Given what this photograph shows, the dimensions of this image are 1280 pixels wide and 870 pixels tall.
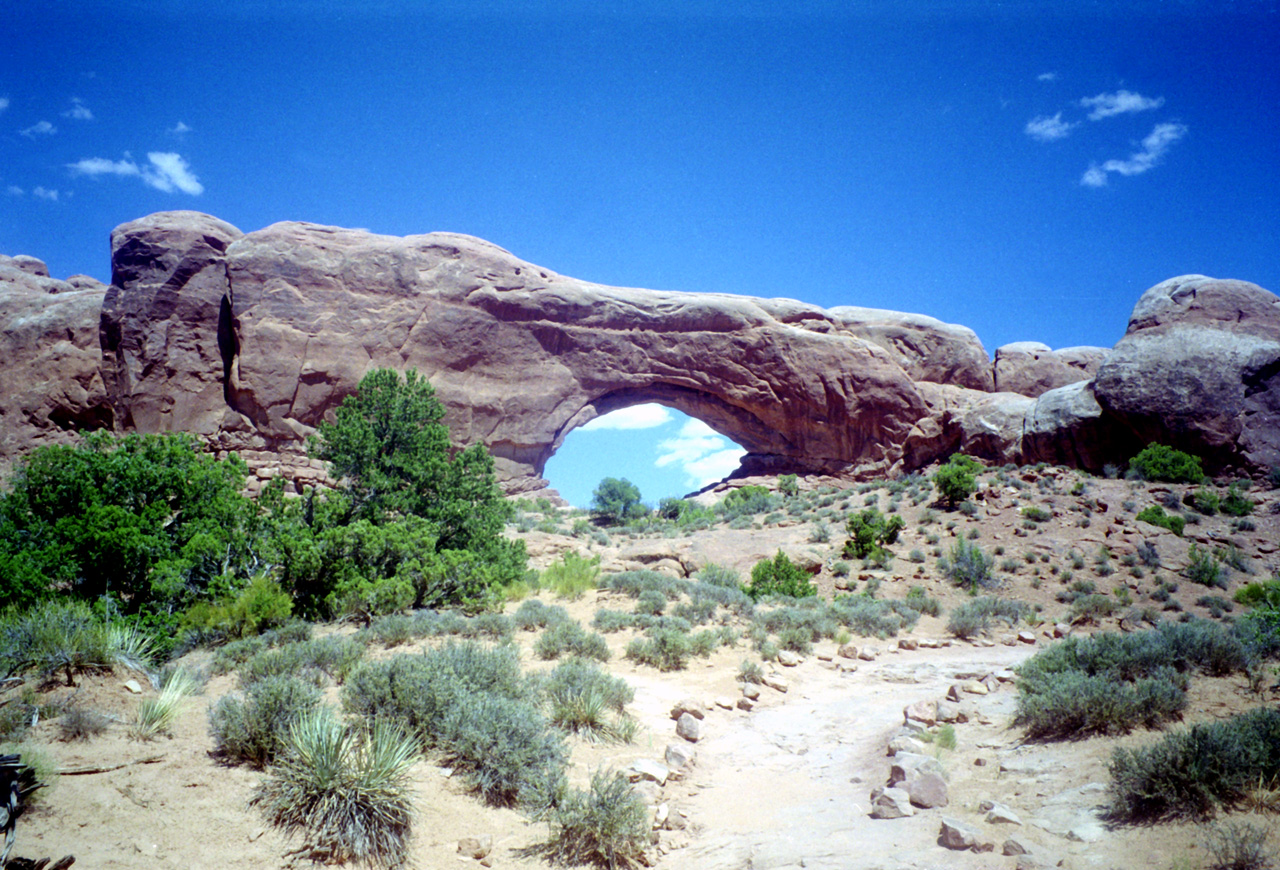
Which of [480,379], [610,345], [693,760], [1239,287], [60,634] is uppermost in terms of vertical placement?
[1239,287]

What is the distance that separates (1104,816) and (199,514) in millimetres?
10635

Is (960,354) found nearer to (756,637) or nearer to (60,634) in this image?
(756,637)

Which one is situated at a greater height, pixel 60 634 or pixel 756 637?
pixel 60 634

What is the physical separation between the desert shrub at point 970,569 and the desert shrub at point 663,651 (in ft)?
31.5

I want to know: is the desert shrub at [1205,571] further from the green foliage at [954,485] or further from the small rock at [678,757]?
the small rock at [678,757]

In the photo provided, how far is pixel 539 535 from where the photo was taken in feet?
57.7

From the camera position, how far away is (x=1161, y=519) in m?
17.3

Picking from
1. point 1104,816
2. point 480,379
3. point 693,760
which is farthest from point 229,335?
point 1104,816

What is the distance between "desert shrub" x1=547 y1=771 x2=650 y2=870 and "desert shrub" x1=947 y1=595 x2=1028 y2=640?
9604 mm

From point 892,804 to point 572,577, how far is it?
9.04 metres

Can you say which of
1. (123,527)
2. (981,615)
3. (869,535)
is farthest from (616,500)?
(123,527)

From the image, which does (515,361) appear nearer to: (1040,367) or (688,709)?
(688,709)

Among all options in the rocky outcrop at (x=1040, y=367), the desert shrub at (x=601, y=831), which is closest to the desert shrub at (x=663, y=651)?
the desert shrub at (x=601, y=831)

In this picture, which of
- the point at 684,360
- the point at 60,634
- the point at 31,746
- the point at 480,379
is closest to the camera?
the point at 31,746
